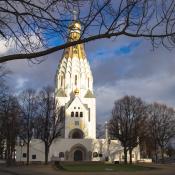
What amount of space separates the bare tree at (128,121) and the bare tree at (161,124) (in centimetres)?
657

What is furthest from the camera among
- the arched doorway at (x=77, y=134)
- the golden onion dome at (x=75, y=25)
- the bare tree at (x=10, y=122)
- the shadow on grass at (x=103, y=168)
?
the arched doorway at (x=77, y=134)

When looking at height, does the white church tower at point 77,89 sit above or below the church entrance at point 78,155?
above

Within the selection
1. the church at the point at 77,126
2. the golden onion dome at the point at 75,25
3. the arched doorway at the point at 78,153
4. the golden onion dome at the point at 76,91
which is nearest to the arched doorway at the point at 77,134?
the church at the point at 77,126

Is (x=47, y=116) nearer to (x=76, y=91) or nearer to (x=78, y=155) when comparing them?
(x=78, y=155)

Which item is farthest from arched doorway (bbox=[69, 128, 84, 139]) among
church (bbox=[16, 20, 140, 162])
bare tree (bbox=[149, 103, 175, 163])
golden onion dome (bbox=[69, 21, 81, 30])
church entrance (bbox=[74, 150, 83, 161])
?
golden onion dome (bbox=[69, 21, 81, 30])

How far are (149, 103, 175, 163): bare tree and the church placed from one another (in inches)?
497

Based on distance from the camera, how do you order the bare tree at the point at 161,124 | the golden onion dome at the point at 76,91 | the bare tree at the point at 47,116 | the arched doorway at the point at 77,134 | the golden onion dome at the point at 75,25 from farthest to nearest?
the golden onion dome at the point at 76,91, the arched doorway at the point at 77,134, the bare tree at the point at 161,124, the bare tree at the point at 47,116, the golden onion dome at the point at 75,25

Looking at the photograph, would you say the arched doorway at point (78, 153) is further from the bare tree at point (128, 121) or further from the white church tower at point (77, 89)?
the bare tree at point (128, 121)

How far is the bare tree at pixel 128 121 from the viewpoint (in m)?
79.8

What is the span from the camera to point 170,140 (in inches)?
3565

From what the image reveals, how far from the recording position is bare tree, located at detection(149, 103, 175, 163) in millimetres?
88113

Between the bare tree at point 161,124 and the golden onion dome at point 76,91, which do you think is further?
the golden onion dome at point 76,91

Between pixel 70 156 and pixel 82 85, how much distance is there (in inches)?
851

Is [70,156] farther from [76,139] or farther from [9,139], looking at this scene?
[9,139]
